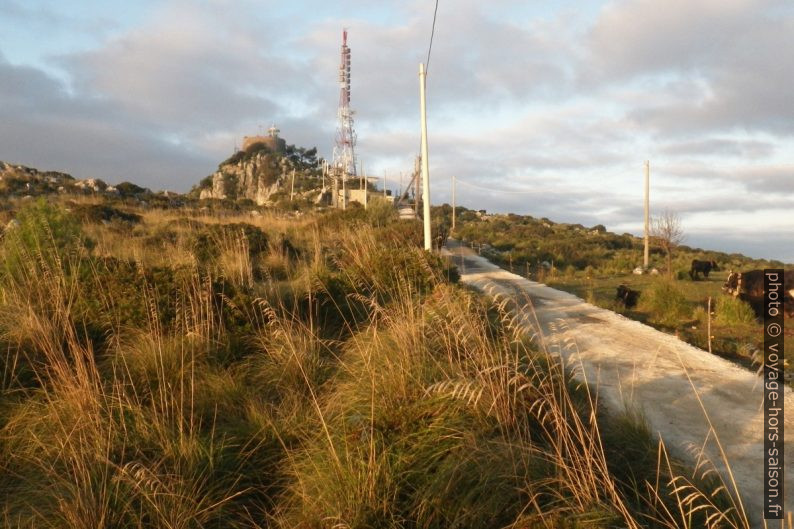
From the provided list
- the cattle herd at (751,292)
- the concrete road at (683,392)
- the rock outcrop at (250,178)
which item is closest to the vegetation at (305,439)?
the concrete road at (683,392)

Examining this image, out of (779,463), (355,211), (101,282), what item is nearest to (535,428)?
(779,463)

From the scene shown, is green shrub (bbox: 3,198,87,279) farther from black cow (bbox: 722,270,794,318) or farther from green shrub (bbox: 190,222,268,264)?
black cow (bbox: 722,270,794,318)

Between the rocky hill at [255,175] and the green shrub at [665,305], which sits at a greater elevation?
the rocky hill at [255,175]

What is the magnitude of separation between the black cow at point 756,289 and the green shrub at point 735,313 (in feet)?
2.19

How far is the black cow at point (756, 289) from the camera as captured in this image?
1048 cm

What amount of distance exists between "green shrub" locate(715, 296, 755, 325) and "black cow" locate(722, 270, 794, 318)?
0.67m

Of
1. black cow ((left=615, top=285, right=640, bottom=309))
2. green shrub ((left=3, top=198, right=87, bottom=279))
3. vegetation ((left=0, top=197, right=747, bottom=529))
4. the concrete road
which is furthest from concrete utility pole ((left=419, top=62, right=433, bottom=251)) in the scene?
vegetation ((left=0, top=197, right=747, bottom=529))

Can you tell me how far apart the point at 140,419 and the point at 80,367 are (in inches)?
21.8

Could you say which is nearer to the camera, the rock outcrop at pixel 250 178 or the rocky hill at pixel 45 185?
the rocky hill at pixel 45 185

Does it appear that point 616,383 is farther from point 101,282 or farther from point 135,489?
point 101,282

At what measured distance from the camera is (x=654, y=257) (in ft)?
92.0

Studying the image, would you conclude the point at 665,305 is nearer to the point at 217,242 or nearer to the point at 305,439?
the point at 217,242

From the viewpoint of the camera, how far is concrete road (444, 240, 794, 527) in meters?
3.66

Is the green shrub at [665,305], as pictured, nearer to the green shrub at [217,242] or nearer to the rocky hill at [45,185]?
the green shrub at [217,242]
